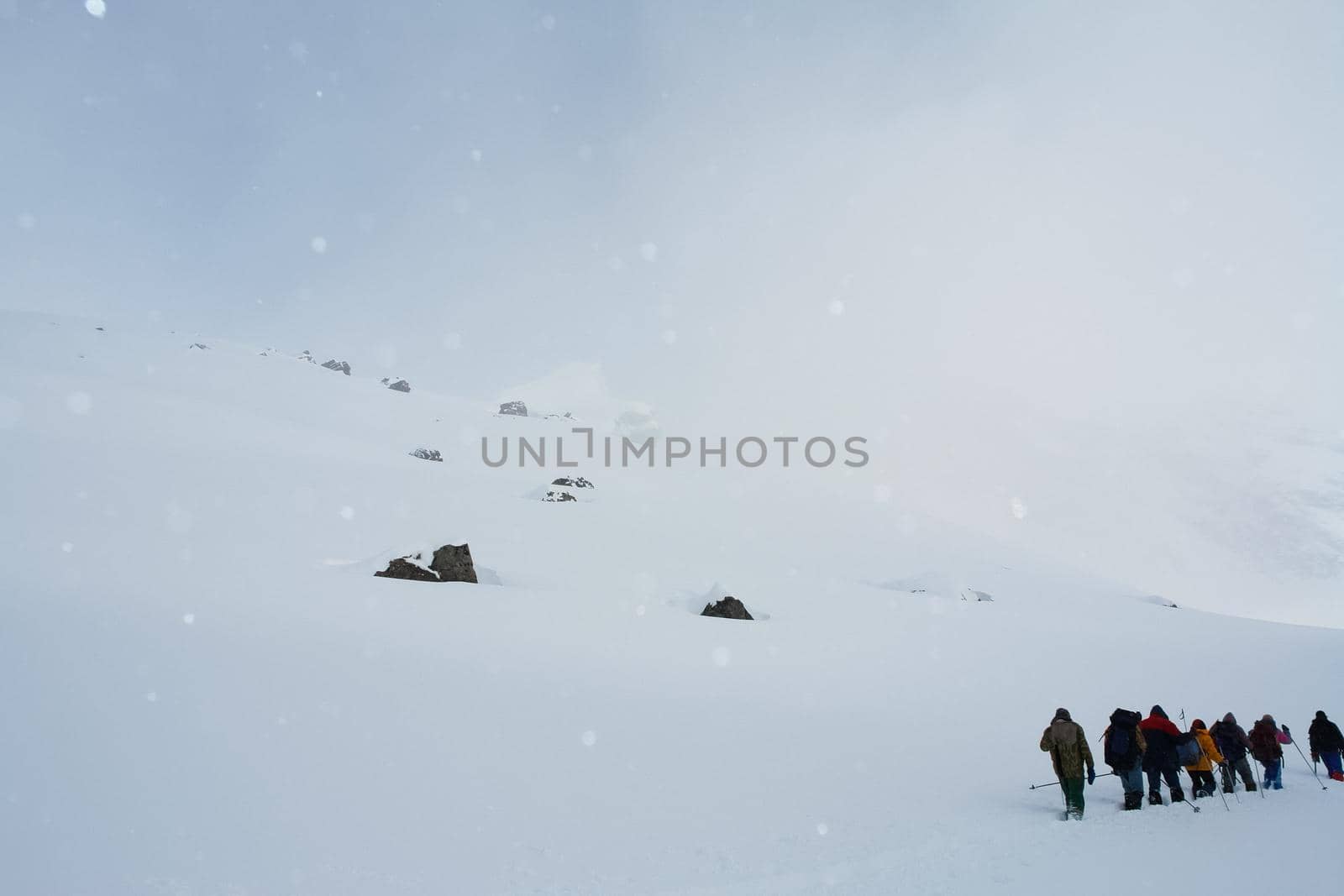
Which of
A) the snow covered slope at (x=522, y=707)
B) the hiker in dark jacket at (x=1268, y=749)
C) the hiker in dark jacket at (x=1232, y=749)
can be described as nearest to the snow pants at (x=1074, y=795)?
the snow covered slope at (x=522, y=707)

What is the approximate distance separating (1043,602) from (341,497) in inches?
1261

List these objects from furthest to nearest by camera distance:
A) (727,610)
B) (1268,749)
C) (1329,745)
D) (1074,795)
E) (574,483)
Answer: (574,483), (727,610), (1329,745), (1268,749), (1074,795)

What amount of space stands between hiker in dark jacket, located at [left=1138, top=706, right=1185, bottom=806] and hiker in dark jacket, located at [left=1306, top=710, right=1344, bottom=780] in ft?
19.0

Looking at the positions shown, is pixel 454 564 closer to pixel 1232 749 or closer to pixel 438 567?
pixel 438 567

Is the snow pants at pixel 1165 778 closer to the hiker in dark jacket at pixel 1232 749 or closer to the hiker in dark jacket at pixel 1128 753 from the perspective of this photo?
the hiker in dark jacket at pixel 1128 753

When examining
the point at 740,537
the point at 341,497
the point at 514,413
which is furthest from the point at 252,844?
the point at 514,413

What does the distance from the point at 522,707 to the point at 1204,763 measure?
11.1 metres

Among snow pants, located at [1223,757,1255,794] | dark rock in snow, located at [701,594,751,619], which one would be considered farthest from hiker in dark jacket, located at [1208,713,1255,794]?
dark rock in snow, located at [701,594,751,619]

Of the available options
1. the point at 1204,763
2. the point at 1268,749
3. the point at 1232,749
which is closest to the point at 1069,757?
the point at 1204,763

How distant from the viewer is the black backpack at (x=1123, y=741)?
9.94 meters

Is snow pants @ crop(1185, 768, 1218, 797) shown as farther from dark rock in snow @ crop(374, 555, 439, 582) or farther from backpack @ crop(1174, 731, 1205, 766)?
dark rock in snow @ crop(374, 555, 439, 582)

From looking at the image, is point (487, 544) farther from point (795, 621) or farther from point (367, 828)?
point (367, 828)

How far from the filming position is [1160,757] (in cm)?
1007

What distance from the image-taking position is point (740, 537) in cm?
3525
